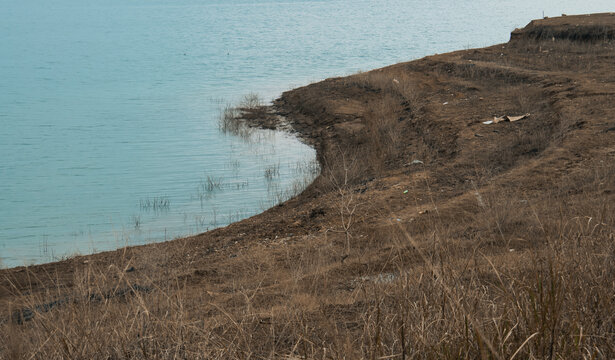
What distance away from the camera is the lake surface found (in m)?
10.9

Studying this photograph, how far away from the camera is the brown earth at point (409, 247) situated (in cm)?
277

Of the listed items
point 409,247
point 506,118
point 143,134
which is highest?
point 143,134

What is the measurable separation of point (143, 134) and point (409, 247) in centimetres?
1328

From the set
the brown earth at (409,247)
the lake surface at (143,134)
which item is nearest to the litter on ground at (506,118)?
the brown earth at (409,247)

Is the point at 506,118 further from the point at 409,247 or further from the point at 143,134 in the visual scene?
the point at 143,134

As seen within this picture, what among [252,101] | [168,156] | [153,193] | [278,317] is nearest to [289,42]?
[252,101]

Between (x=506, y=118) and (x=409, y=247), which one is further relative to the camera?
Answer: (x=506, y=118)

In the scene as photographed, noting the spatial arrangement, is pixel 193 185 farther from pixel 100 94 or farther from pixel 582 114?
pixel 100 94

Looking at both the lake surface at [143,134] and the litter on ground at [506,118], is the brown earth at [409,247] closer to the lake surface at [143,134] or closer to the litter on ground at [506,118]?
the litter on ground at [506,118]

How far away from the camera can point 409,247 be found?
6.21 m

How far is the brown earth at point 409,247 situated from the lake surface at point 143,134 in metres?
1.10

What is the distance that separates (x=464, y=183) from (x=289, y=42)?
37.9 metres

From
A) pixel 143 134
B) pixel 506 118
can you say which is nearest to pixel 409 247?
pixel 506 118

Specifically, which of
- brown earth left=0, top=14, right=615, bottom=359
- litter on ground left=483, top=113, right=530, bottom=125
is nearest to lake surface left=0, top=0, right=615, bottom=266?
brown earth left=0, top=14, right=615, bottom=359
